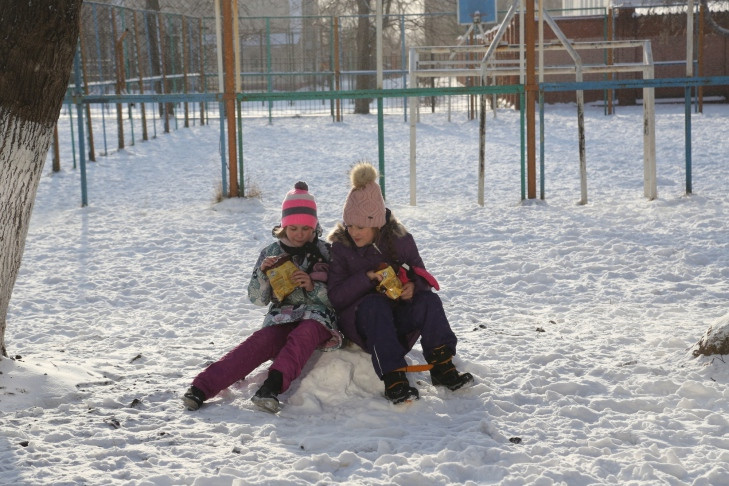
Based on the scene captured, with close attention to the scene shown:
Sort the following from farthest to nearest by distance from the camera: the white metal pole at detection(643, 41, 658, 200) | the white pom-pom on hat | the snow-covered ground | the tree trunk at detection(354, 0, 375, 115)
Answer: the tree trunk at detection(354, 0, 375, 115)
the white metal pole at detection(643, 41, 658, 200)
the white pom-pom on hat
the snow-covered ground

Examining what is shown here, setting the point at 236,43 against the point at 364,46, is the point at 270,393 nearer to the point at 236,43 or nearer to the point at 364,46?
the point at 236,43

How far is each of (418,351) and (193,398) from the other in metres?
1.14

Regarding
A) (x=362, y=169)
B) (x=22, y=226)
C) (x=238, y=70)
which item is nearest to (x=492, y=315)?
(x=362, y=169)

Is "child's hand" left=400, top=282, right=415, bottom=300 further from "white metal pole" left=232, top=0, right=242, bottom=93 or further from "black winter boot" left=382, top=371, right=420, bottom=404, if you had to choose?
"white metal pole" left=232, top=0, right=242, bottom=93

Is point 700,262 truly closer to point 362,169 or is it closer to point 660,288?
point 660,288

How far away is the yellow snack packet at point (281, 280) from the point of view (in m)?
4.04

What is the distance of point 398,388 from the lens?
373 cm

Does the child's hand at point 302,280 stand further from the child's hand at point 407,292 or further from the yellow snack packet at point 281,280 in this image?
the child's hand at point 407,292

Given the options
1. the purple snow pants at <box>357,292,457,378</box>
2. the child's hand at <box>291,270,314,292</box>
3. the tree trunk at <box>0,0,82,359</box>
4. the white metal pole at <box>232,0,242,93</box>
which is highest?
the white metal pole at <box>232,0,242,93</box>

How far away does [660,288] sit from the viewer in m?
5.64

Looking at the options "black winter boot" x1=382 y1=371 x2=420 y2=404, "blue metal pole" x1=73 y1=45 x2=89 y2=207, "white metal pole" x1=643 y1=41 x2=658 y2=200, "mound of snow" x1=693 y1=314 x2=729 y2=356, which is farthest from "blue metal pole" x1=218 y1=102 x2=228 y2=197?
"mound of snow" x1=693 y1=314 x2=729 y2=356

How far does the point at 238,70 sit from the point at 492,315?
15.6ft

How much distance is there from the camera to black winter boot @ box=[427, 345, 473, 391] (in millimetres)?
3883

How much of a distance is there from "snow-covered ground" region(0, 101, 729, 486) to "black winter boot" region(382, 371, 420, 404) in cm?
5
